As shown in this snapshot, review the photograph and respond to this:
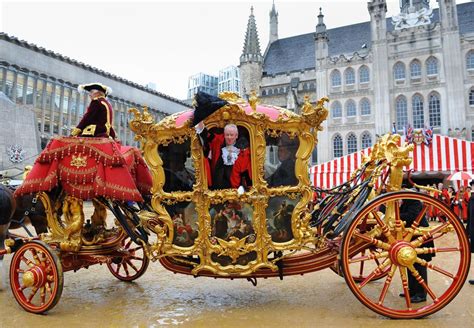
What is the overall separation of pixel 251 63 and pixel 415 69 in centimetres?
1897

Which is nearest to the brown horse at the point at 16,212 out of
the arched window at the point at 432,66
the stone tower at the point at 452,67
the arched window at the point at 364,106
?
the stone tower at the point at 452,67

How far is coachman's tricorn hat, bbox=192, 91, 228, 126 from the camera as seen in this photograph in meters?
3.83

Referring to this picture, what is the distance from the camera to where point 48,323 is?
12.1ft

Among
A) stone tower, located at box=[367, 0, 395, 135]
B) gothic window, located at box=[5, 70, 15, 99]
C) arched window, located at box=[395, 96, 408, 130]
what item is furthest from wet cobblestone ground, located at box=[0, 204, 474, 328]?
arched window, located at box=[395, 96, 408, 130]

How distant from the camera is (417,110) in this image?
35.2 meters

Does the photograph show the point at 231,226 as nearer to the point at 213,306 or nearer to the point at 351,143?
the point at 213,306

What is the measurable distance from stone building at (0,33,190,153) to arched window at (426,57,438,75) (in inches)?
1026

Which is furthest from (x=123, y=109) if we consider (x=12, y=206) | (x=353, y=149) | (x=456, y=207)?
(x=12, y=206)

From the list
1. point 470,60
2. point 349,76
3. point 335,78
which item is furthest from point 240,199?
point 470,60

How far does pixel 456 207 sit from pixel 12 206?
13.9 metres

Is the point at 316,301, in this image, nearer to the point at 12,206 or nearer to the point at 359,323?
the point at 359,323

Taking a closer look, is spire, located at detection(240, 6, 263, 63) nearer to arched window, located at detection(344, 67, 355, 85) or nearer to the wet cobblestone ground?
arched window, located at detection(344, 67, 355, 85)

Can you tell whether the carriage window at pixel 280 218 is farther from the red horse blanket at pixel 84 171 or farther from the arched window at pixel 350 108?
the arched window at pixel 350 108

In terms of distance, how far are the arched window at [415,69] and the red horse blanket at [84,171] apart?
36.3m
